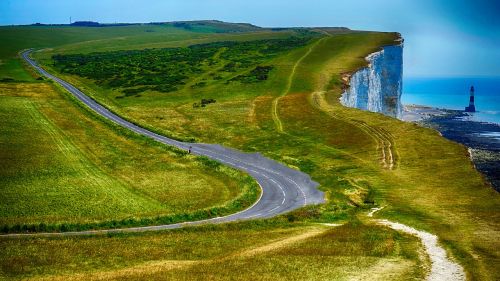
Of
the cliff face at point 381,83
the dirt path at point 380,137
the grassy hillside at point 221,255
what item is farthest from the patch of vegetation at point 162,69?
the grassy hillside at point 221,255

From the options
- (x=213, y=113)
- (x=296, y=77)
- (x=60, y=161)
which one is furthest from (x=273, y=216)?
(x=296, y=77)

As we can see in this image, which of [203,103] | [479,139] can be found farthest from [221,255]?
[479,139]

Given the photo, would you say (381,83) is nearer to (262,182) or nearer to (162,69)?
→ (162,69)

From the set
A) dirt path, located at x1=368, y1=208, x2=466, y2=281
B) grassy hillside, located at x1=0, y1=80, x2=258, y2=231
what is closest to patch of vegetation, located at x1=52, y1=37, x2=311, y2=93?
grassy hillside, located at x1=0, y1=80, x2=258, y2=231

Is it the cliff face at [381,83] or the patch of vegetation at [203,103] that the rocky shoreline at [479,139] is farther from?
the patch of vegetation at [203,103]

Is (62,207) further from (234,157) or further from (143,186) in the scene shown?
(234,157)
